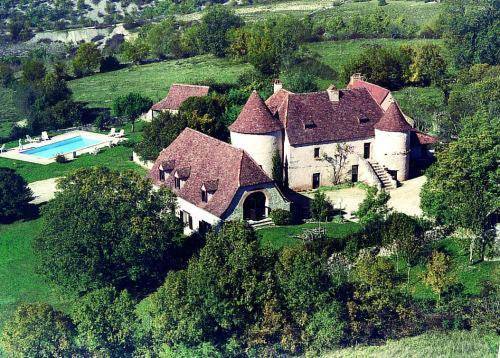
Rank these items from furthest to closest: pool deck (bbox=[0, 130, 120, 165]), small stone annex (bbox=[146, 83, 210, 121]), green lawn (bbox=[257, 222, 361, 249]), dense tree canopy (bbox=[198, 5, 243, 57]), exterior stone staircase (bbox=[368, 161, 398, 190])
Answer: dense tree canopy (bbox=[198, 5, 243, 57]), small stone annex (bbox=[146, 83, 210, 121]), pool deck (bbox=[0, 130, 120, 165]), exterior stone staircase (bbox=[368, 161, 398, 190]), green lawn (bbox=[257, 222, 361, 249])

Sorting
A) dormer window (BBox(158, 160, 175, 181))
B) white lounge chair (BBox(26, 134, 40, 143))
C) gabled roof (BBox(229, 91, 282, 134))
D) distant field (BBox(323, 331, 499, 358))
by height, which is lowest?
white lounge chair (BBox(26, 134, 40, 143))

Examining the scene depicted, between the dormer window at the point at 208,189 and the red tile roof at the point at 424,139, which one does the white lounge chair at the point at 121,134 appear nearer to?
the dormer window at the point at 208,189

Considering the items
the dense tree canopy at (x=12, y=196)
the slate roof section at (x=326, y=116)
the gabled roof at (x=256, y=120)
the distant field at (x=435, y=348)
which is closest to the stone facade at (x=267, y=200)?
the gabled roof at (x=256, y=120)

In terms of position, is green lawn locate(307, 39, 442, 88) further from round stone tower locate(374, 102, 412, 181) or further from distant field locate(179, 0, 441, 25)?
round stone tower locate(374, 102, 412, 181)

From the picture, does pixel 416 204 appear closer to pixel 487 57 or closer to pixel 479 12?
pixel 487 57

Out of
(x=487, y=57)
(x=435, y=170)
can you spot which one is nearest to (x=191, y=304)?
(x=435, y=170)

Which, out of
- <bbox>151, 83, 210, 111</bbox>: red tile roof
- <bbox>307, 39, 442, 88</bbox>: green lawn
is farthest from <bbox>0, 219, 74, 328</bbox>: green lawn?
<bbox>307, 39, 442, 88</bbox>: green lawn
